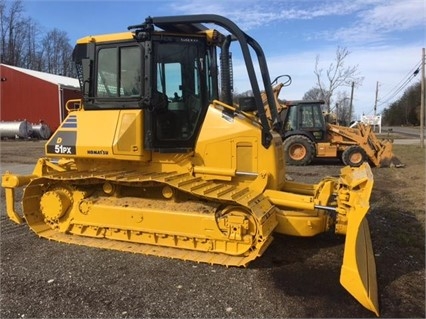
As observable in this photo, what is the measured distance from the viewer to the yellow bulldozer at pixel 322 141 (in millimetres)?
15141

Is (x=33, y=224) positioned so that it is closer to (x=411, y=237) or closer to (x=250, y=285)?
(x=250, y=285)

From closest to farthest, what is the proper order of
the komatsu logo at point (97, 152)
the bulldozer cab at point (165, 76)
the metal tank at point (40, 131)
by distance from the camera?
1. the bulldozer cab at point (165, 76)
2. the komatsu logo at point (97, 152)
3. the metal tank at point (40, 131)

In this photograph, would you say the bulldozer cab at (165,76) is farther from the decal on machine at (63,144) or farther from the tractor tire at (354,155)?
the tractor tire at (354,155)

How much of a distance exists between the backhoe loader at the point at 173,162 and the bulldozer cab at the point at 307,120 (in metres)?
9.76

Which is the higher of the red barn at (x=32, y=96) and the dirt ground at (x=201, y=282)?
the red barn at (x=32, y=96)

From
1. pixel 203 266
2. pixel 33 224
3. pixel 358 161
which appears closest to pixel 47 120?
pixel 358 161

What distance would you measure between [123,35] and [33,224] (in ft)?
9.97

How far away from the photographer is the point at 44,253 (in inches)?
217

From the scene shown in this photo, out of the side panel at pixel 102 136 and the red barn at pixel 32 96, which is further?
the red barn at pixel 32 96

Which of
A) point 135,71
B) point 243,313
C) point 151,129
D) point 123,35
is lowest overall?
point 243,313

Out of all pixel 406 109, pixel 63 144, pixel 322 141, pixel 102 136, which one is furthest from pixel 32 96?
pixel 406 109

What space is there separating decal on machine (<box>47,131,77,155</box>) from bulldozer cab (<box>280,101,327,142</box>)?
34.7ft

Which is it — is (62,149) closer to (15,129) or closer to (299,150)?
(299,150)

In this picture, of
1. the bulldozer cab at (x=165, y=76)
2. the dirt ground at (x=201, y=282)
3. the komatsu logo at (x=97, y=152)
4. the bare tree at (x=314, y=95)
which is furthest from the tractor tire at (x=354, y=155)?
the bare tree at (x=314, y=95)
